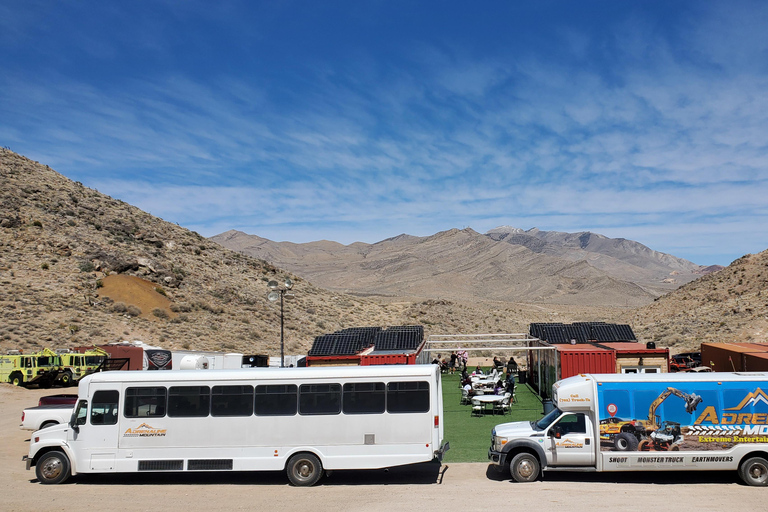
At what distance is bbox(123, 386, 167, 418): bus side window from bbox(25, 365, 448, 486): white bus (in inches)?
0.8

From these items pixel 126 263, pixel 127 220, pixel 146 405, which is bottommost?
pixel 146 405

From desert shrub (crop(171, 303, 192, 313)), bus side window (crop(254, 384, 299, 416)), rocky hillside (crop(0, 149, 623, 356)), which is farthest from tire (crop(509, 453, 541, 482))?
desert shrub (crop(171, 303, 192, 313))

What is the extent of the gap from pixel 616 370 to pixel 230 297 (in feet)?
128

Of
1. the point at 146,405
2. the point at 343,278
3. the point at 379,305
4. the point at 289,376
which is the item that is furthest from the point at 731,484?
the point at 343,278

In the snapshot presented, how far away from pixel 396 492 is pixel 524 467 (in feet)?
8.46

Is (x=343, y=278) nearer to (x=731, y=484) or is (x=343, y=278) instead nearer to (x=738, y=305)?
(x=738, y=305)

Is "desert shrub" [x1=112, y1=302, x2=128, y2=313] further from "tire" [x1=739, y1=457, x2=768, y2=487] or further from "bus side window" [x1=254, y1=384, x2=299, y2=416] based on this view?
"tire" [x1=739, y1=457, x2=768, y2=487]

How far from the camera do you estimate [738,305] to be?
167 ft

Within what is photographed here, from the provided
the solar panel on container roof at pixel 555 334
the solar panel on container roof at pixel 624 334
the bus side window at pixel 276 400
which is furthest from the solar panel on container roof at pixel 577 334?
the bus side window at pixel 276 400

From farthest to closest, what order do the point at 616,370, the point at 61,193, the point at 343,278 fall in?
the point at 343,278 → the point at 61,193 → the point at 616,370

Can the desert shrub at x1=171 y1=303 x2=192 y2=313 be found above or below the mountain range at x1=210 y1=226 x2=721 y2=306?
below

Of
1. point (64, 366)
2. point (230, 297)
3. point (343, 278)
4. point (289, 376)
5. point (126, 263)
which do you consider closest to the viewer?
point (289, 376)

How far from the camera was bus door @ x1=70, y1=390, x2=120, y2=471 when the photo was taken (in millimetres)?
11664

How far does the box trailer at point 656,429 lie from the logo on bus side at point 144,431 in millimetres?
6790
